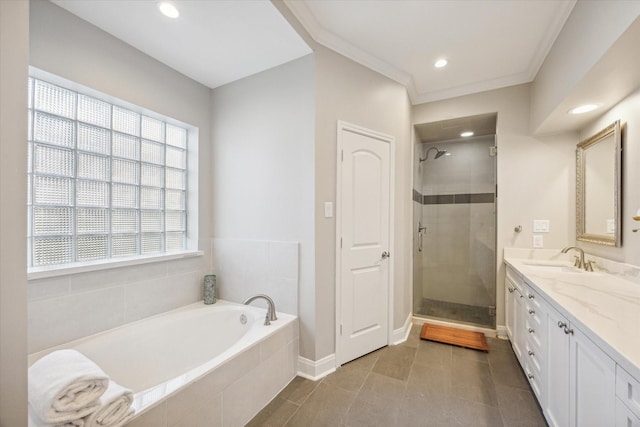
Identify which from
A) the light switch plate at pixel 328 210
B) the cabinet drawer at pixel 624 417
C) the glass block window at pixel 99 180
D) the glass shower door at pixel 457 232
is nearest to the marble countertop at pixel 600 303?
the cabinet drawer at pixel 624 417

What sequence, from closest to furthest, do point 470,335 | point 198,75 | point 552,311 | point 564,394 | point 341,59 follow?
point 564,394 < point 552,311 < point 341,59 < point 198,75 < point 470,335

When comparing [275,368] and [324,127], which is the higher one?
[324,127]

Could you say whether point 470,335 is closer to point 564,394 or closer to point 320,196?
point 564,394

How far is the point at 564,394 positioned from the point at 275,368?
64.0 inches

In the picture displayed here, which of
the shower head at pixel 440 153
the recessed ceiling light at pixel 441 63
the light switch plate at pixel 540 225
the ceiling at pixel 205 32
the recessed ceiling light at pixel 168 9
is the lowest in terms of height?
the light switch plate at pixel 540 225

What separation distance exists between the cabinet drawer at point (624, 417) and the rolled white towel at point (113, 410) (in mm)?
1754

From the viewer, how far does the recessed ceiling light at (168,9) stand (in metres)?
1.59

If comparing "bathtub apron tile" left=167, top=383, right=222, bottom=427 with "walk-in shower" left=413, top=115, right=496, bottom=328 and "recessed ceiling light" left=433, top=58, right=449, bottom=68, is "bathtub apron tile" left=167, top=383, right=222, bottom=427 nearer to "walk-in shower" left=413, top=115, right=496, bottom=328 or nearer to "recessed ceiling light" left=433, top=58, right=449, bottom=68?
"walk-in shower" left=413, top=115, right=496, bottom=328

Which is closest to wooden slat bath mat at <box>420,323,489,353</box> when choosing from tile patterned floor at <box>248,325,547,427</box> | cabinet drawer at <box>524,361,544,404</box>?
tile patterned floor at <box>248,325,547,427</box>

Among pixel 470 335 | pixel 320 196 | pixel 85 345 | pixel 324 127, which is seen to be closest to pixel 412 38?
pixel 324 127

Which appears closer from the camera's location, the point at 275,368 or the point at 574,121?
the point at 275,368

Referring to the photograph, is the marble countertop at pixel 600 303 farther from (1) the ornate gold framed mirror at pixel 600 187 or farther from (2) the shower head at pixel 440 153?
(2) the shower head at pixel 440 153

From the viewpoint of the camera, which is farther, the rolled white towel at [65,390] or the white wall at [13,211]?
the rolled white towel at [65,390]

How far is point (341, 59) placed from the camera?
2182 millimetres
